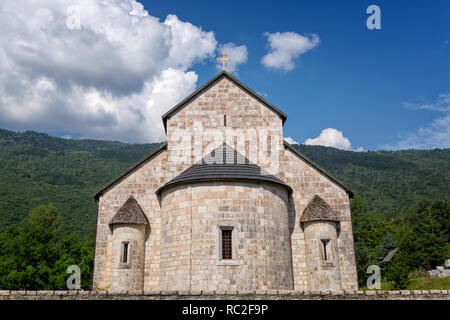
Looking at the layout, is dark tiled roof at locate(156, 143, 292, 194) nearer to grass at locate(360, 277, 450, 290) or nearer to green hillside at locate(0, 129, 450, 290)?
green hillside at locate(0, 129, 450, 290)

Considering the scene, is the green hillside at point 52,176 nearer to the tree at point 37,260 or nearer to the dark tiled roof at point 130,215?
the tree at point 37,260

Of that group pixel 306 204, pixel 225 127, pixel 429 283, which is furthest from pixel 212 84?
pixel 429 283

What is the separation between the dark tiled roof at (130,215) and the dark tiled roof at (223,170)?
142cm

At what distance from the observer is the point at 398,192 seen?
103 meters

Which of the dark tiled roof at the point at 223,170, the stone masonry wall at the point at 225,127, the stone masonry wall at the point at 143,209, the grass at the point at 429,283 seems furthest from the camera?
the grass at the point at 429,283

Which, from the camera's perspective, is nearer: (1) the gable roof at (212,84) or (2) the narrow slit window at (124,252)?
(2) the narrow slit window at (124,252)

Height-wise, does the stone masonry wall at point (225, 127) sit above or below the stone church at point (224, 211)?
above

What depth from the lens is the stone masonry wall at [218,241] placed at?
1698 cm

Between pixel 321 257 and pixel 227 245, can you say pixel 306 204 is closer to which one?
pixel 321 257

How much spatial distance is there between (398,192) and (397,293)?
101258mm

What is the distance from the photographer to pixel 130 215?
19.7m

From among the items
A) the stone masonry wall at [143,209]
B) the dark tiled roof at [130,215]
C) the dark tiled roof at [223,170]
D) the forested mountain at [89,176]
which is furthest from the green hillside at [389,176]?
the dark tiled roof at [130,215]
